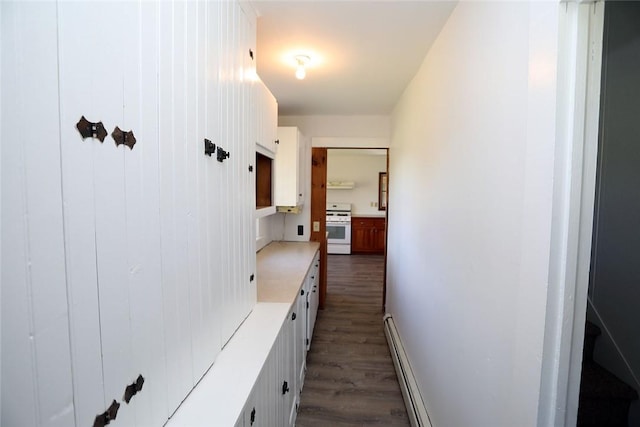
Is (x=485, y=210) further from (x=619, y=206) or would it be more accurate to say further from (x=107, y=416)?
(x=107, y=416)

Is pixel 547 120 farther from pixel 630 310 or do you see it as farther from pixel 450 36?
pixel 630 310

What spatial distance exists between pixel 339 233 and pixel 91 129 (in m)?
6.94

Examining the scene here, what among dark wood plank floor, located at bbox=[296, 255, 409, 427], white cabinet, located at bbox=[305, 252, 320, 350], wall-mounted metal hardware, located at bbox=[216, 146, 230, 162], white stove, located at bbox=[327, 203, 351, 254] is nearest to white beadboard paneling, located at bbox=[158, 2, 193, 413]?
wall-mounted metal hardware, located at bbox=[216, 146, 230, 162]

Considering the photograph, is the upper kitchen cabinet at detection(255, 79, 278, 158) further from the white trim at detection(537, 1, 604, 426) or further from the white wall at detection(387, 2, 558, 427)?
the white trim at detection(537, 1, 604, 426)

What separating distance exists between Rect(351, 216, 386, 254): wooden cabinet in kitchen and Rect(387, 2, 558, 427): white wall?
5.30 metres

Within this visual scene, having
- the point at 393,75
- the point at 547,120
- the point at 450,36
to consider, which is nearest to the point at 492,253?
the point at 547,120

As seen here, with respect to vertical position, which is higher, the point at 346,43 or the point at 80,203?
the point at 346,43

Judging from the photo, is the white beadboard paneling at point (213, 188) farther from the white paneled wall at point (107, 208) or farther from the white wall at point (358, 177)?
the white wall at point (358, 177)

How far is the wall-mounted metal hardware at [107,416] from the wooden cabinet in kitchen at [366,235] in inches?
272

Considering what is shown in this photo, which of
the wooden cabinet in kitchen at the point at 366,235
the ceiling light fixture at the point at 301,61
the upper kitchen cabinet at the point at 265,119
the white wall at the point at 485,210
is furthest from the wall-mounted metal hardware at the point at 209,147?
the wooden cabinet in kitchen at the point at 366,235

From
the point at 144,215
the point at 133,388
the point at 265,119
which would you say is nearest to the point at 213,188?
the point at 144,215

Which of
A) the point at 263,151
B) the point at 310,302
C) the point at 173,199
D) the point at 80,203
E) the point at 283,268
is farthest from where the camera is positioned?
the point at 310,302

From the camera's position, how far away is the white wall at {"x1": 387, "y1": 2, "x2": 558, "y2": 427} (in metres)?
0.78

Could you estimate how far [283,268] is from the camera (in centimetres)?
246
